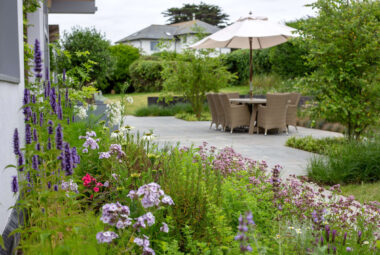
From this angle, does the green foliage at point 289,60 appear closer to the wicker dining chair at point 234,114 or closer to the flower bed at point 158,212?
the wicker dining chair at point 234,114

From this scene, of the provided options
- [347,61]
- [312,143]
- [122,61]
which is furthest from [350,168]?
[122,61]

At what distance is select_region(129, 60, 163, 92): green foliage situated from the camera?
82.0 ft

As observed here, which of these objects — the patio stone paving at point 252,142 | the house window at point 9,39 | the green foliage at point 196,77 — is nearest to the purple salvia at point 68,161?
the house window at point 9,39

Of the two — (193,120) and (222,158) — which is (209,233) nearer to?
(222,158)

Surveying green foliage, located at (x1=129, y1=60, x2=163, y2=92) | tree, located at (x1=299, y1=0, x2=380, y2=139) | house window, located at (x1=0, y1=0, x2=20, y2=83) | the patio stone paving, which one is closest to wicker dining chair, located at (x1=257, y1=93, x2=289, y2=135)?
the patio stone paving

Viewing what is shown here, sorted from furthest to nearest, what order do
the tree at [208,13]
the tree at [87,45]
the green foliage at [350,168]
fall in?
the tree at [208,13] → the tree at [87,45] → the green foliage at [350,168]

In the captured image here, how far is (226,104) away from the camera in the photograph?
34.8 ft

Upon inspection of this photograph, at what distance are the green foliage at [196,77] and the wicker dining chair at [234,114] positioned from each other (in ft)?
13.2

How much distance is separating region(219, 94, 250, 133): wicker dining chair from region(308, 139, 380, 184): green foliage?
16.3 feet

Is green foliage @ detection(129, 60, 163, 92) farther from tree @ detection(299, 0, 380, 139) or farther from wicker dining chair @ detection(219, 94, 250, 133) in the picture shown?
tree @ detection(299, 0, 380, 139)

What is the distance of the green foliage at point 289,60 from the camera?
1923cm

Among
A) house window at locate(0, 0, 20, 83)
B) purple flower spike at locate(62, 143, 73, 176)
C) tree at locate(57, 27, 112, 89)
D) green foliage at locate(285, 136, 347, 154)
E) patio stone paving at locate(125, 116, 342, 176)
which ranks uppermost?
tree at locate(57, 27, 112, 89)

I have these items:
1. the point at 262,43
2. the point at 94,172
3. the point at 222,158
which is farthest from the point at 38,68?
the point at 262,43

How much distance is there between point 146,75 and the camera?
25516mm
